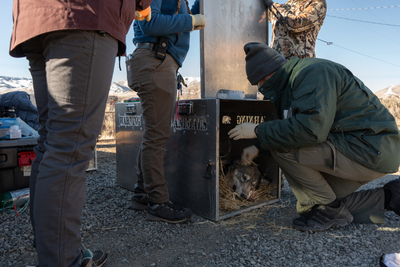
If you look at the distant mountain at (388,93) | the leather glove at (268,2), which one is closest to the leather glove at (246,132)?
the leather glove at (268,2)

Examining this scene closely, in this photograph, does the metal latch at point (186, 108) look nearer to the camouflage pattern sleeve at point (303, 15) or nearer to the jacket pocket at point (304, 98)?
the jacket pocket at point (304, 98)

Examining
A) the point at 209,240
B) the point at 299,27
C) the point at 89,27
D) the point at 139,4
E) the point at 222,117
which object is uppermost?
the point at 299,27

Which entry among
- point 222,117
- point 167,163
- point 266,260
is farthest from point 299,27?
point 266,260

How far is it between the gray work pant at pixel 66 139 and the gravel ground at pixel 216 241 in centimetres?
60

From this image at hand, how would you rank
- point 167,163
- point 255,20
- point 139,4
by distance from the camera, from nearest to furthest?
point 139,4
point 167,163
point 255,20

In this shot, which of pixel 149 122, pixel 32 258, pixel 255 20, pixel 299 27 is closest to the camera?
pixel 32 258

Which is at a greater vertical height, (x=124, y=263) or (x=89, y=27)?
(x=89, y=27)

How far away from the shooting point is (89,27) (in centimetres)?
115

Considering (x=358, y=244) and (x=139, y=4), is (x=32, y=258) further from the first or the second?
(x=358, y=244)

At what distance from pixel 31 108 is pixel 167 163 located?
3317 mm

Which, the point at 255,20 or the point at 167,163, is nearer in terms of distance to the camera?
the point at 167,163

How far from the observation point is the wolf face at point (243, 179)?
283 cm

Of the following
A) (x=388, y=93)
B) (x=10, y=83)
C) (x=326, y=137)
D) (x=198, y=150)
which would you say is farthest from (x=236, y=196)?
(x=10, y=83)

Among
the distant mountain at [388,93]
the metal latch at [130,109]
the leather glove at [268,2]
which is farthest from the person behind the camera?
the distant mountain at [388,93]
